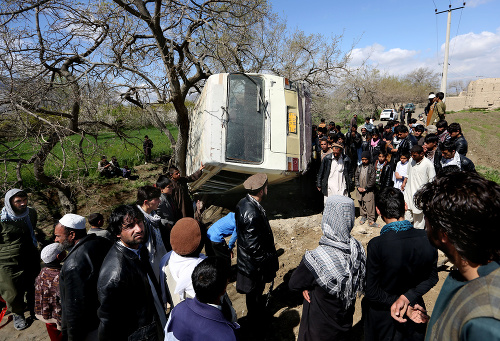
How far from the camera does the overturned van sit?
5.23 metres

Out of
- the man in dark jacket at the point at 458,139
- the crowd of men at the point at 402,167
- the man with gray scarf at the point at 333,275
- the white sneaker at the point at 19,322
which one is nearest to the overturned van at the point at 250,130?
the crowd of men at the point at 402,167

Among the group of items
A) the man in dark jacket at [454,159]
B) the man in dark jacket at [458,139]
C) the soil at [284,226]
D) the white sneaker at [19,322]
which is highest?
the man in dark jacket at [458,139]

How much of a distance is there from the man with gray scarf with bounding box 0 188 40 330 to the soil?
1.62 ft

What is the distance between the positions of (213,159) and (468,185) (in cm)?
428

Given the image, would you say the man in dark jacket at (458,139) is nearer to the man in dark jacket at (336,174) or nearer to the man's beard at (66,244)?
the man in dark jacket at (336,174)

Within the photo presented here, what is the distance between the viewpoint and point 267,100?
5.68 meters

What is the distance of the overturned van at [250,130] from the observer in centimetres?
523

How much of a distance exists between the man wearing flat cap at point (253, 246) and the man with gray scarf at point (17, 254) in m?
3.22

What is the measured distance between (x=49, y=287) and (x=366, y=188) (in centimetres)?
538

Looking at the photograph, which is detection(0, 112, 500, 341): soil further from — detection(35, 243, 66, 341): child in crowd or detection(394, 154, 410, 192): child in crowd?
detection(35, 243, 66, 341): child in crowd

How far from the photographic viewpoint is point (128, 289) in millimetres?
2049

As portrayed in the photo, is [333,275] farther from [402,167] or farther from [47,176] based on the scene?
[47,176]

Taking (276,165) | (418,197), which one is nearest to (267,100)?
(276,165)

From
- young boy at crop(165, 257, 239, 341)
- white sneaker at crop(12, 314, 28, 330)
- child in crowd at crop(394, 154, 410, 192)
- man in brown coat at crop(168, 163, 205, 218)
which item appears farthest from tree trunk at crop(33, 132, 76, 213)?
child in crowd at crop(394, 154, 410, 192)
